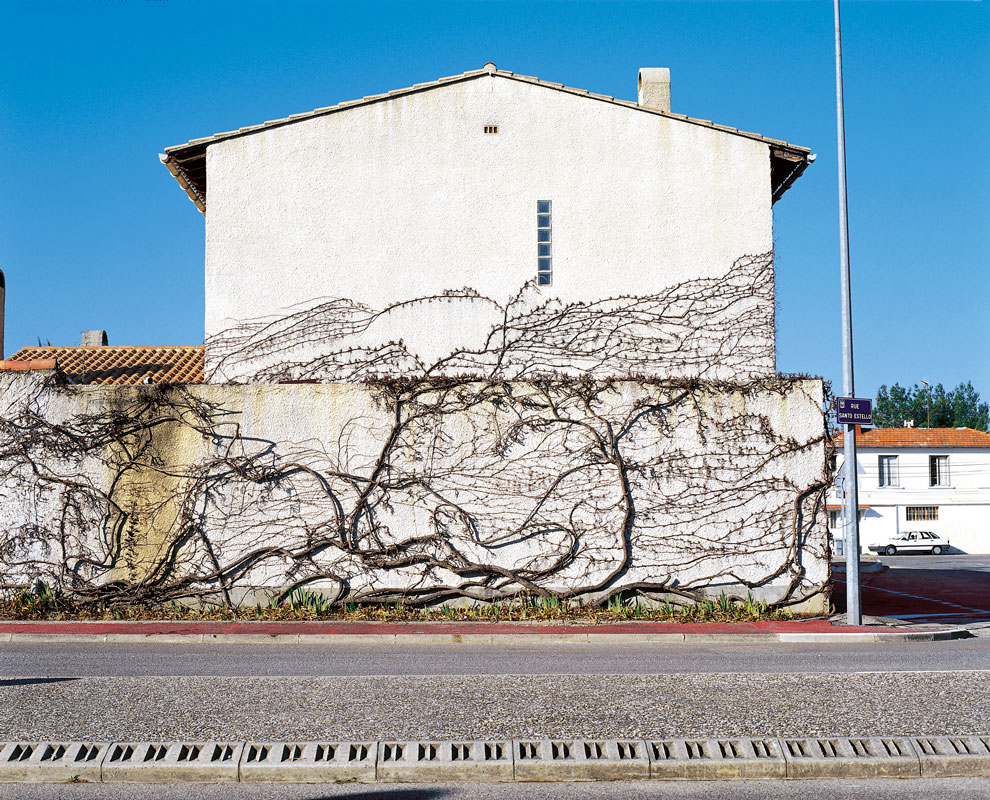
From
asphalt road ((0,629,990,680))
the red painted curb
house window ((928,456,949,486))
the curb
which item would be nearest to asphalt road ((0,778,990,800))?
asphalt road ((0,629,990,680))

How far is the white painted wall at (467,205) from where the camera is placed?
1734 cm

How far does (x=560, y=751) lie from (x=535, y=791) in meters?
0.41

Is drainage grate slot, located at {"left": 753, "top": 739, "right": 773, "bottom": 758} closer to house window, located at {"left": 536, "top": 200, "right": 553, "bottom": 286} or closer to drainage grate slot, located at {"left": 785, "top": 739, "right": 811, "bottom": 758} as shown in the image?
drainage grate slot, located at {"left": 785, "top": 739, "right": 811, "bottom": 758}

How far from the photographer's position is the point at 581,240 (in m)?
17.5

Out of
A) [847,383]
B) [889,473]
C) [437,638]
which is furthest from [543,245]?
[889,473]

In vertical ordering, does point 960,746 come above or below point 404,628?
above

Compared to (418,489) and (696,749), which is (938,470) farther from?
(696,749)

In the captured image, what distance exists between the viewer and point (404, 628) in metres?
13.9

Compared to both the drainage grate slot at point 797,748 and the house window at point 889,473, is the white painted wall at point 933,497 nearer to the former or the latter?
the house window at point 889,473

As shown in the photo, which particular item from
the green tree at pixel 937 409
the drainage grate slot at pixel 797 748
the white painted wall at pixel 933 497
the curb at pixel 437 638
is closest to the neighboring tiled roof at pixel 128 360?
the curb at pixel 437 638

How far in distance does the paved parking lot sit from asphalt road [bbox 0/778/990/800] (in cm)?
1057

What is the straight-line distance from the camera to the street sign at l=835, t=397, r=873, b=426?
46.9 feet

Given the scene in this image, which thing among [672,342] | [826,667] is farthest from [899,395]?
[826,667]

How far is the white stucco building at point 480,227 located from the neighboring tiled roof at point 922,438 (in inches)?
1440
